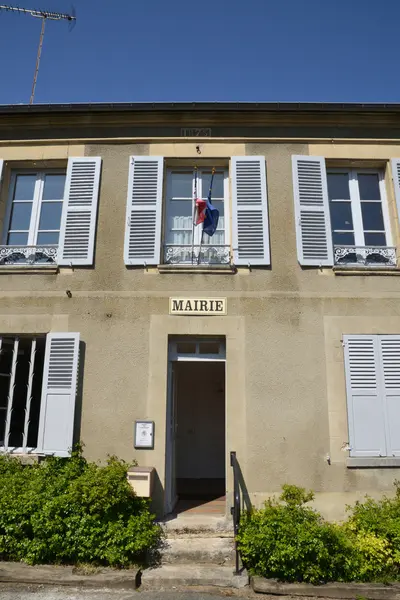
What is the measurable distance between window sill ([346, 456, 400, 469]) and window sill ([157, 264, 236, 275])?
9.69ft

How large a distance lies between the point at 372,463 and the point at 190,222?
4.18 meters

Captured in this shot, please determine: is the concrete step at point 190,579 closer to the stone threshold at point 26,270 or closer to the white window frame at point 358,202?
the stone threshold at point 26,270

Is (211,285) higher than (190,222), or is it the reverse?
(190,222)

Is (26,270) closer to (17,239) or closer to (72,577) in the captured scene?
(17,239)

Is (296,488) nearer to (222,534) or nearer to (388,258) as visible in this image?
(222,534)

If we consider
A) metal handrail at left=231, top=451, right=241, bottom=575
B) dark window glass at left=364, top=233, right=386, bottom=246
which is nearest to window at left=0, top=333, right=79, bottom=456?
metal handrail at left=231, top=451, right=241, bottom=575

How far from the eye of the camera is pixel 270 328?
614 centimetres

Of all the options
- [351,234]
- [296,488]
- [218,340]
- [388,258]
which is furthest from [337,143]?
[296,488]

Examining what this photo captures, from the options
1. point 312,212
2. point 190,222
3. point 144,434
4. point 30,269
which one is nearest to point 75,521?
point 144,434

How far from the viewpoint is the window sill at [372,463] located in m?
5.67

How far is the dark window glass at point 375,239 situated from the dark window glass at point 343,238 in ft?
0.72

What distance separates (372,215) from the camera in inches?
266

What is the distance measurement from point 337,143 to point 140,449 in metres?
5.37

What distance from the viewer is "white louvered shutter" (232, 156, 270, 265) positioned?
20.9 ft
